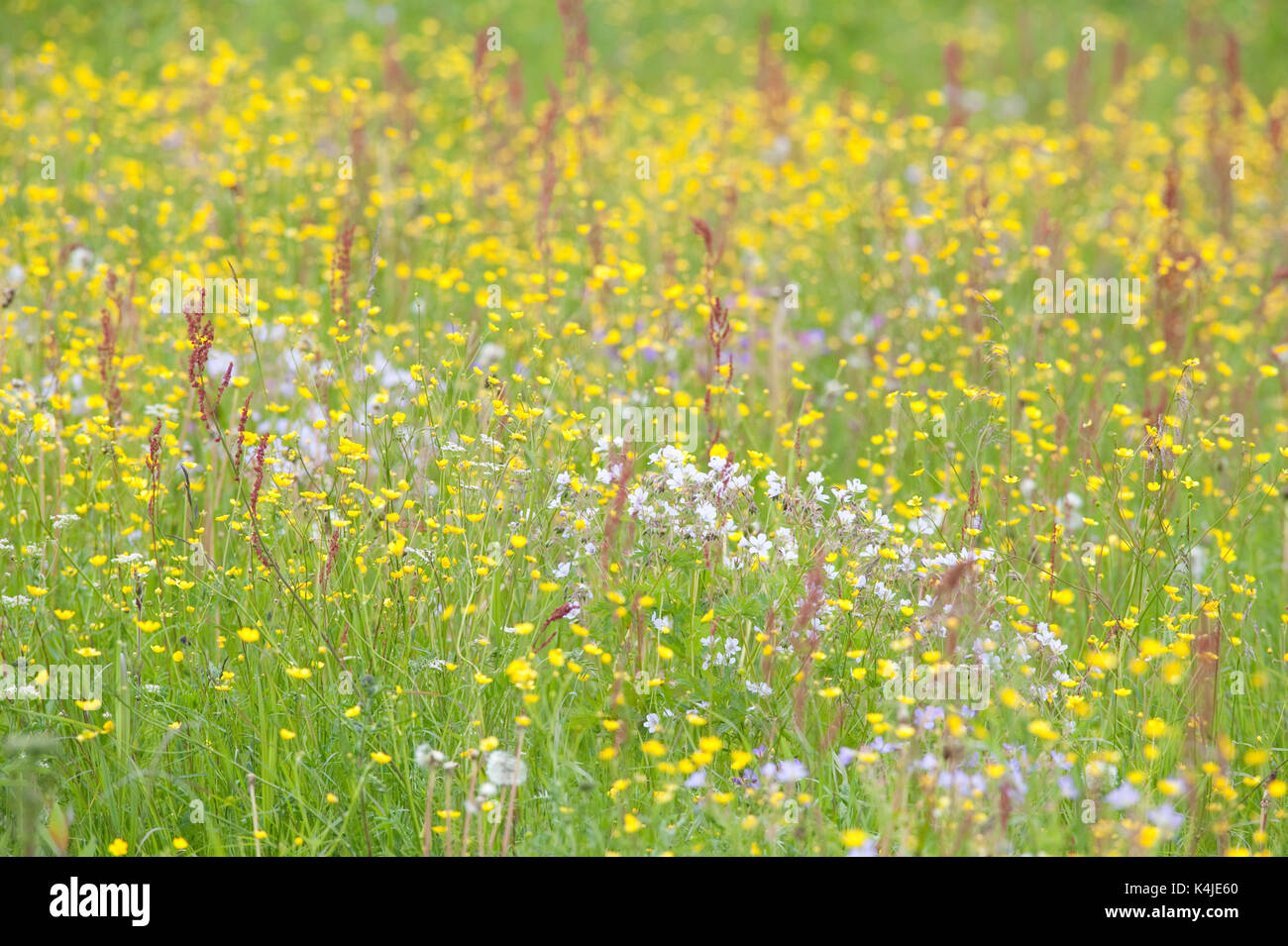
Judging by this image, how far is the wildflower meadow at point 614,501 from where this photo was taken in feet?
8.62

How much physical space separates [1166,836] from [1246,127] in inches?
268

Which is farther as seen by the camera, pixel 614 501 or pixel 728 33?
pixel 728 33

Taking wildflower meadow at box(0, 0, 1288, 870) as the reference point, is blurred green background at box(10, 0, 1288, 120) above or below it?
above

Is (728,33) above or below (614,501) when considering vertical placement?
above

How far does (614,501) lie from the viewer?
2.90 metres

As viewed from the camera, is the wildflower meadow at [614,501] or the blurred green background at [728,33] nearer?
the wildflower meadow at [614,501]

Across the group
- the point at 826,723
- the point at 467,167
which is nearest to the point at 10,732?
the point at 826,723

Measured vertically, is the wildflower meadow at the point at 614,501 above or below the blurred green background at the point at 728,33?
below

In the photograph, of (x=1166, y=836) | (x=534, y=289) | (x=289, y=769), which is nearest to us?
(x=1166, y=836)

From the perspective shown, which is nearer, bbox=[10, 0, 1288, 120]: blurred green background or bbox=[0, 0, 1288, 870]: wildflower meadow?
bbox=[0, 0, 1288, 870]: wildflower meadow

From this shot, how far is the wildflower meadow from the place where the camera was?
263 cm
